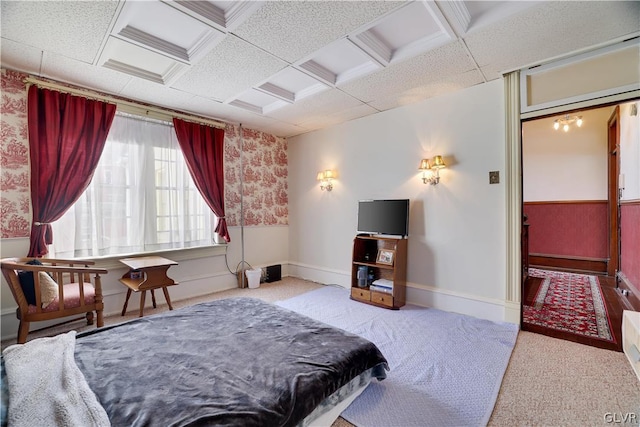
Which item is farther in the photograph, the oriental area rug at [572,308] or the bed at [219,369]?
the oriental area rug at [572,308]

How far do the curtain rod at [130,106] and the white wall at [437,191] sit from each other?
1.82 meters

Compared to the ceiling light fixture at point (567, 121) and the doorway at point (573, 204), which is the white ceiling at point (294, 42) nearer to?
the doorway at point (573, 204)

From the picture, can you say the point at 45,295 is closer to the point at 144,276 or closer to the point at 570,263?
the point at 144,276

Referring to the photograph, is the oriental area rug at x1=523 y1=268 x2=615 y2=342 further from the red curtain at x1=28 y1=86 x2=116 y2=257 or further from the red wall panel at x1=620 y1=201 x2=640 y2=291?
the red curtain at x1=28 y1=86 x2=116 y2=257

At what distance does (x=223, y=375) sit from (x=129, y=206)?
2.88 m

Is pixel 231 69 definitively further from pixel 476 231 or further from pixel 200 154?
pixel 476 231

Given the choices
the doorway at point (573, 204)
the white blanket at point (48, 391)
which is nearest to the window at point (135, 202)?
the white blanket at point (48, 391)

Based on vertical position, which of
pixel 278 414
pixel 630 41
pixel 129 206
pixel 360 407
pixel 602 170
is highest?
pixel 630 41

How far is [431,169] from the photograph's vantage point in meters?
3.36

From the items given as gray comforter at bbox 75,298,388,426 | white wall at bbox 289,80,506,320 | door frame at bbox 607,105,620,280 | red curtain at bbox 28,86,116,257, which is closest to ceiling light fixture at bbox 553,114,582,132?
door frame at bbox 607,105,620,280

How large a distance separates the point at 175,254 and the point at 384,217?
2792 mm

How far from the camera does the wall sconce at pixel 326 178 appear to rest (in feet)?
14.3

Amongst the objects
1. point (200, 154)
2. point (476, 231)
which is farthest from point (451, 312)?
point (200, 154)

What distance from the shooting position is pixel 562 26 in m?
2.09
